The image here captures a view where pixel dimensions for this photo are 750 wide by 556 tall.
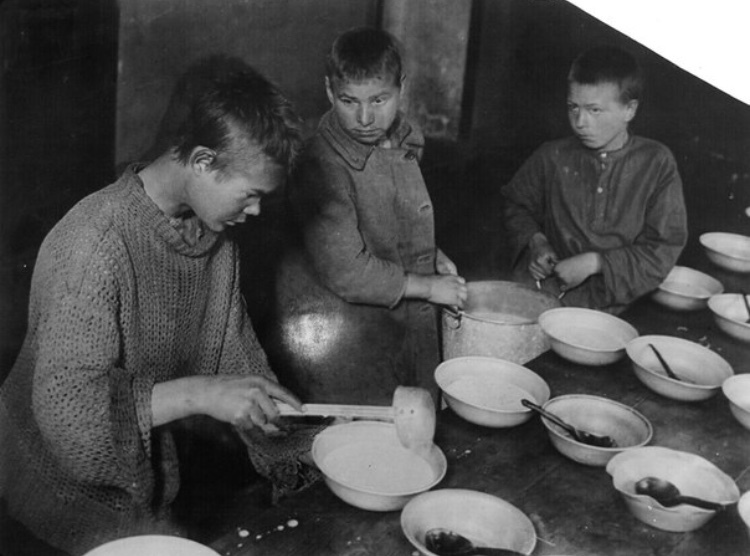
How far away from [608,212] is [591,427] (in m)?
1.41

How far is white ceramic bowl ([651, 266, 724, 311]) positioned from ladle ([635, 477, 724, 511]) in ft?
3.72

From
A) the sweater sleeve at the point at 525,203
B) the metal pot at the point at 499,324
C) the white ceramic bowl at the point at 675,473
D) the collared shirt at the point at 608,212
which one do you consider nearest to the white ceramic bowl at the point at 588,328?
the metal pot at the point at 499,324

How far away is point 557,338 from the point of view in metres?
2.16

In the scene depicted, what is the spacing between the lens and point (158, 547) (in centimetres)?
127

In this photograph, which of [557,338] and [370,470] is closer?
[370,470]

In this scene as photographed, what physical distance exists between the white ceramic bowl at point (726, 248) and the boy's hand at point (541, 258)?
2.11 ft

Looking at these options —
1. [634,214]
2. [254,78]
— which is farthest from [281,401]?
[634,214]

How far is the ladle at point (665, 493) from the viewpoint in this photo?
1.53 metres

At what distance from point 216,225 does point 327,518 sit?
0.72m

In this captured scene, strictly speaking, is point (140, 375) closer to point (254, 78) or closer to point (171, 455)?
point (171, 455)

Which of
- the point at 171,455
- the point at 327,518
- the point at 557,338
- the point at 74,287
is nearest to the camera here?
the point at 327,518

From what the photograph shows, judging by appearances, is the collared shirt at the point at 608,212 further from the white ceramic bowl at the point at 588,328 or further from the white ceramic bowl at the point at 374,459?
the white ceramic bowl at the point at 374,459

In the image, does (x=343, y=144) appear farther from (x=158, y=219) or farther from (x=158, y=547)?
(x=158, y=547)

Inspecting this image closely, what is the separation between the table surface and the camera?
137 cm
